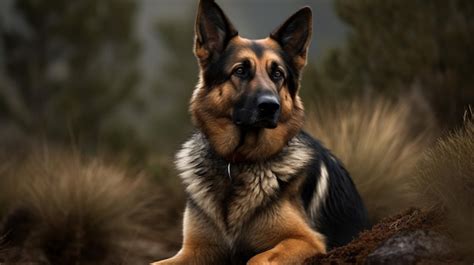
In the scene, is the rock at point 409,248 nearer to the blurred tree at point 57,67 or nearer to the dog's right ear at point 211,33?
the dog's right ear at point 211,33

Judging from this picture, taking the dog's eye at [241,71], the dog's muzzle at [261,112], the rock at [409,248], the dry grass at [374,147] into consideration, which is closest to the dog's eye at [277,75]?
the dog's eye at [241,71]

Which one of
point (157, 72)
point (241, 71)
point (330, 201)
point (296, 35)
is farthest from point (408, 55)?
point (157, 72)

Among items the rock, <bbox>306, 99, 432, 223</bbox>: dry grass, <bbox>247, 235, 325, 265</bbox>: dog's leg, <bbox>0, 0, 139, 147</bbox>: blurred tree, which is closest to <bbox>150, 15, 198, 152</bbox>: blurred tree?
<bbox>0, 0, 139, 147</bbox>: blurred tree

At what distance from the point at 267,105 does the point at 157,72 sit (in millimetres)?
22429

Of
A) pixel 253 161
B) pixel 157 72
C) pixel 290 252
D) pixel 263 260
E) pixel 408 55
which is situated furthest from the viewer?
pixel 157 72

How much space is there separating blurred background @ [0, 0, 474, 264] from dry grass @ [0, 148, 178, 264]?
0.28 m

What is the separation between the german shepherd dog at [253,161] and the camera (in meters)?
4.88

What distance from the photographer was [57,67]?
15625 millimetres

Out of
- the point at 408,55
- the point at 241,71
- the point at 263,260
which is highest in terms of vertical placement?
the point at 241,71

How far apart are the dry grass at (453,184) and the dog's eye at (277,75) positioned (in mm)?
1249

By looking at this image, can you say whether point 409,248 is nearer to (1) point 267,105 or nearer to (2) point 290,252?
(2) point 290,252

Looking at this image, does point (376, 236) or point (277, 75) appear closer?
point (376, 236)

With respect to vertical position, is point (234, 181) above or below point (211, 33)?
below

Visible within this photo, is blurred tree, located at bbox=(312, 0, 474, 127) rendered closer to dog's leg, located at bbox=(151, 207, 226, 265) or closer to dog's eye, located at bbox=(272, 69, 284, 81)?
dog's eye, located at bbox=(272, 69, 284, 81)
